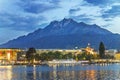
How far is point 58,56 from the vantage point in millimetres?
198000

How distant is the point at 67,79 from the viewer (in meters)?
59.1

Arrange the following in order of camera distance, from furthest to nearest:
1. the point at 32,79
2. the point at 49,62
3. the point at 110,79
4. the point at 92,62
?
1. the point at 92,62
2. the point at 49,62
3. the point at 32,79
4. the point at 110,79

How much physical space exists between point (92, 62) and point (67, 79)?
13829 centimetres

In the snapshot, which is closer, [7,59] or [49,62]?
[49,62]

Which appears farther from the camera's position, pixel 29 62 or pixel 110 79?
pixel 29 62

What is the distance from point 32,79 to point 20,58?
140 meters

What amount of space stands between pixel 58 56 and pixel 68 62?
826 cm

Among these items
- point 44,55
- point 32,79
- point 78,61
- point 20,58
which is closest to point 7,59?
point 20,58

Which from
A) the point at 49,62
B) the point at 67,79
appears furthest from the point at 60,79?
the point at 49,62

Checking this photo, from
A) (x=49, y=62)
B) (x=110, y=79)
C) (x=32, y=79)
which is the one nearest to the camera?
(x=110, y=79)

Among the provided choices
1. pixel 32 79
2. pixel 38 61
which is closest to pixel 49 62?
pixel 38 61

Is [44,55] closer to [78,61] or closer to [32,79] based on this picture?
[78,61]

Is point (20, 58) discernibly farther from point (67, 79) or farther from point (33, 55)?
point (67, 79)

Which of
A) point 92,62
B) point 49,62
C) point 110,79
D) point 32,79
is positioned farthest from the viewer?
point 92,62
